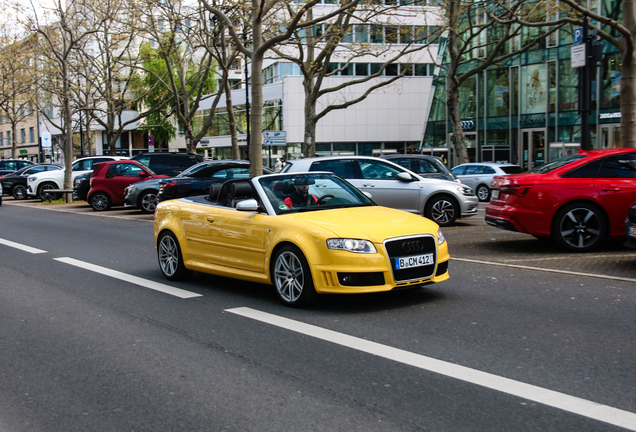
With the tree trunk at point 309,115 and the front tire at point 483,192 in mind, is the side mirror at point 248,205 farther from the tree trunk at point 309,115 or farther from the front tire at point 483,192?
the tree trunk at point 309,115

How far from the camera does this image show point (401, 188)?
15594mm

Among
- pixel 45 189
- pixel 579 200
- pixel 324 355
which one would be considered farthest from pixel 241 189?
pixel 45 189

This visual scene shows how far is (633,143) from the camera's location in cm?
1570

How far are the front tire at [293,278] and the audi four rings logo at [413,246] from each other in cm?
99

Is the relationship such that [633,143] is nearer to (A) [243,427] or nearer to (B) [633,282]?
(B) [633,282]

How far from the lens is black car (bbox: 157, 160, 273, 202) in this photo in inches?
742

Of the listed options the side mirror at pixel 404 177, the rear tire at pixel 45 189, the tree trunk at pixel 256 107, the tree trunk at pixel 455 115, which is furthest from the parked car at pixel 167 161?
the tree trunk at pixel 455 115

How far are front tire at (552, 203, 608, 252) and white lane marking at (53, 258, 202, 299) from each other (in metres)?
5.93

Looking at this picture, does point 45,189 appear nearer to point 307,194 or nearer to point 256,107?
point 256,107

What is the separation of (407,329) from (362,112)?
52467 millimetres

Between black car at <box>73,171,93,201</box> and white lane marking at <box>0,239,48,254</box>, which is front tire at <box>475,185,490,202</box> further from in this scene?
white lane marking at <box>0,239,48,254</box>

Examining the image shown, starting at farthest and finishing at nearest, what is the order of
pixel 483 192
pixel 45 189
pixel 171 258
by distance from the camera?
pixel 45 189 → pixel 483 192 → pixel 171 258

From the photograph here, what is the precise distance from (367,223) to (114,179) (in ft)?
61.7

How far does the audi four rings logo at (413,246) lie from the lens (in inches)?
269
